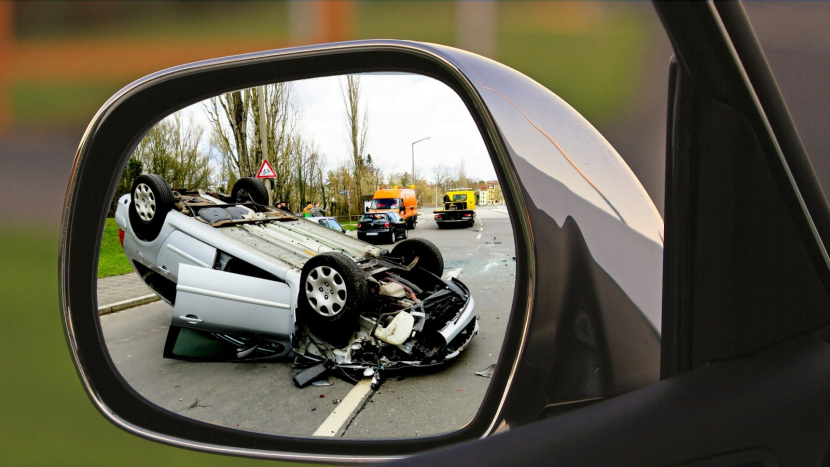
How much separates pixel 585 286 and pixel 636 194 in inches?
8.0

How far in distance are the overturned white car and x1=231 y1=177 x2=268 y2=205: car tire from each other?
436 millimetres

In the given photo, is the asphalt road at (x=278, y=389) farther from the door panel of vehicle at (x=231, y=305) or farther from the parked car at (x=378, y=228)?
the parked car at (x=378, y=228)

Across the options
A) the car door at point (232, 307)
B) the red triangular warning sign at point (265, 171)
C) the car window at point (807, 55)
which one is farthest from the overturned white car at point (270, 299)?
the car window at point (807, 55)

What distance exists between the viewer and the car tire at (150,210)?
13.3 ft

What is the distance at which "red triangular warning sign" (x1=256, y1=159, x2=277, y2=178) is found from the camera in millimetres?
5156

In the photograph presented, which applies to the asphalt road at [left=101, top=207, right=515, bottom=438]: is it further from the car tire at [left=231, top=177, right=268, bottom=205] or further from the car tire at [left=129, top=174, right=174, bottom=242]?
the car tire at [left=231, top=177, right=268, bottom=205]

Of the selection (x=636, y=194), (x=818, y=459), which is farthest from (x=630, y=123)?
(x=818, y=459)

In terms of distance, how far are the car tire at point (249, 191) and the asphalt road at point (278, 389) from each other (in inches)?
67.6

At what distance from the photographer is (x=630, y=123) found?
849mm

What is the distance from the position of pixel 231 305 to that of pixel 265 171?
2.51 m

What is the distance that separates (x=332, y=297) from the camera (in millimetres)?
4016

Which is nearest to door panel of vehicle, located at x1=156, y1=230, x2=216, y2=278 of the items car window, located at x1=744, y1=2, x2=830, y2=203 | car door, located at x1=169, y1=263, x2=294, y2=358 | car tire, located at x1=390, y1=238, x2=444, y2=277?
car door, located at x1=169, y1=263, x2=294, y2=358

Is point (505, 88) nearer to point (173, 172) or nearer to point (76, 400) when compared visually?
point (76, 400)

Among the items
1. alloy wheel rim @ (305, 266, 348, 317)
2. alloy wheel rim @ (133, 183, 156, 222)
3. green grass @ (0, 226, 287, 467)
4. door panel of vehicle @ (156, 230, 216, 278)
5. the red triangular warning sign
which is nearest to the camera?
green grass @ (0, 226, 287, 467)
